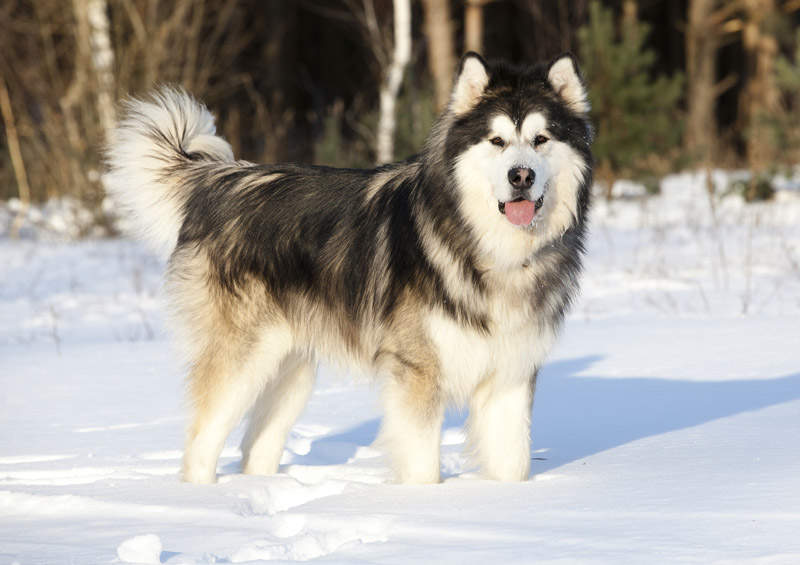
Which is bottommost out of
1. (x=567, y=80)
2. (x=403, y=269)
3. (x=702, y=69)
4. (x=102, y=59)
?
(x=403, y=269)

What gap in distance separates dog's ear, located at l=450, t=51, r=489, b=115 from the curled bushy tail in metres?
1.20

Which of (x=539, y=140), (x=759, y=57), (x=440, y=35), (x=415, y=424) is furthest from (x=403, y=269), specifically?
(x=759, y=57)

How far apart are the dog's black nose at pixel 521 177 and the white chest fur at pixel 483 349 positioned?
45 cm

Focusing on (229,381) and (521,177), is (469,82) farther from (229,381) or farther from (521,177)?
(229,381)

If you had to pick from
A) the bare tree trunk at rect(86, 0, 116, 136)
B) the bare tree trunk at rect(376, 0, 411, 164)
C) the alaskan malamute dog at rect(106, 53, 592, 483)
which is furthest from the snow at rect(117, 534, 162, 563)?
the bare tree trunk at rect(376, 0, 411, 164)

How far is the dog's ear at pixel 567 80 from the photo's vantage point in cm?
348

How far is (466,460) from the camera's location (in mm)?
3785

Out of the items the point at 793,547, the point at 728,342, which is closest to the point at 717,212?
the point at 728,342

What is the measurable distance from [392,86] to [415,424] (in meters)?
8.51

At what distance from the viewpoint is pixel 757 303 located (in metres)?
6.63

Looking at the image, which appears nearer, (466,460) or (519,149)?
(519,149)

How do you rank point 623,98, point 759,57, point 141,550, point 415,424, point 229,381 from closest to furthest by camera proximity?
point 141,550, point 415,424, point 229,381, point 623,98, point 759,57

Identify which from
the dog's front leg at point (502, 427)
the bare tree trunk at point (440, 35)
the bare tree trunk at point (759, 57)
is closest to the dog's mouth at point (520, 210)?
the dog's front leg at point (502, 427)

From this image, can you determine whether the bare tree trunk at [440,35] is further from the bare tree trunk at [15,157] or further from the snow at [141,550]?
the snow at [141,550]
